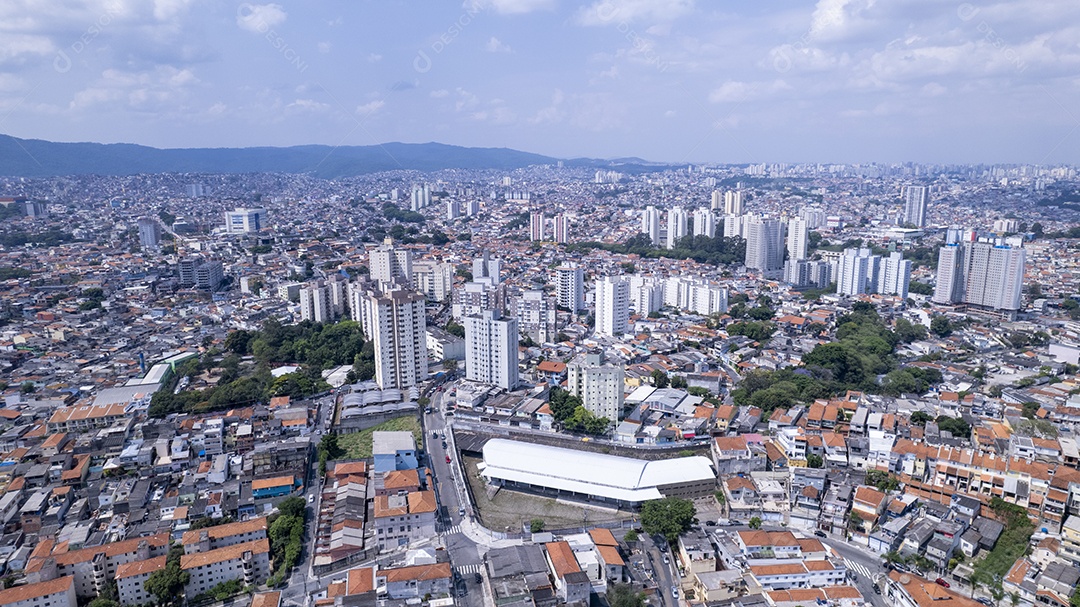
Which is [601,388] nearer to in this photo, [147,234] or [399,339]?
[399,339]

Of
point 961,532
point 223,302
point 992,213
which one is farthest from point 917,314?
point 992,213

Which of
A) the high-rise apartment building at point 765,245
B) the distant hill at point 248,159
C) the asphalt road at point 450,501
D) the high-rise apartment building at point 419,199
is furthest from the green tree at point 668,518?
the distant hill at point 248,159

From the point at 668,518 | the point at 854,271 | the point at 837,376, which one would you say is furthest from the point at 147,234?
the point at 668,518

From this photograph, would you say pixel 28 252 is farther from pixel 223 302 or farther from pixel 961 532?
pixel 961 532

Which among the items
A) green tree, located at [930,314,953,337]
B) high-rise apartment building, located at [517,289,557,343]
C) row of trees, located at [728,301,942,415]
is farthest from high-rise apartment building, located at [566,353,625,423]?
green tree, located at [930,314,953,337]

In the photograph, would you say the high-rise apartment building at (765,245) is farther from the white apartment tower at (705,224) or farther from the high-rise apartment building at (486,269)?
the high-rise apartment building at (486,269)

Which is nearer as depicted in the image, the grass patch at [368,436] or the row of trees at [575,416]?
the grass patch at [368,436]
